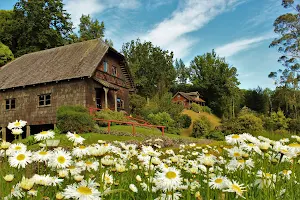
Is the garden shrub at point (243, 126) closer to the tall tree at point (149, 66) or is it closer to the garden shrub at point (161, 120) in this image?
the garden shrub at point (161, 120)

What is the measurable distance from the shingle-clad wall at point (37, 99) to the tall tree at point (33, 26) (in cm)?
1417

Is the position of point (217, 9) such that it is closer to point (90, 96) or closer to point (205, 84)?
point (90, 96)

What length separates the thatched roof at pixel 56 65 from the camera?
72.7 feet

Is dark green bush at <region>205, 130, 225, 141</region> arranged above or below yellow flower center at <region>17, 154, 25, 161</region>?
below

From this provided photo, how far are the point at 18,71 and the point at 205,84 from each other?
3445cm

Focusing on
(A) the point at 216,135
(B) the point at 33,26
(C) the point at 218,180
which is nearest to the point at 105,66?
(A) the point at 216,135

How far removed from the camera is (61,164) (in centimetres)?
191

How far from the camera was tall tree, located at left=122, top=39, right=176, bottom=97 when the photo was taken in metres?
45.1

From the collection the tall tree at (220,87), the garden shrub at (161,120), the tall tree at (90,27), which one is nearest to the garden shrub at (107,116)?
the garden shrub at (161,120)

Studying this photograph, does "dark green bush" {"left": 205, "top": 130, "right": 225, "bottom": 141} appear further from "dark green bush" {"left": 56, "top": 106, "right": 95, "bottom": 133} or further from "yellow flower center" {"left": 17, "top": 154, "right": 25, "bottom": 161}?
"yellow flower center" {"left": 17, "top": 154, "right": 25, "bottom": 161}

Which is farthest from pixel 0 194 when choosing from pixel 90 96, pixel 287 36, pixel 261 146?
pixel 287 36

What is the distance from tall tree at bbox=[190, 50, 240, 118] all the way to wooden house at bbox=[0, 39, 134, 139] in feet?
83.3

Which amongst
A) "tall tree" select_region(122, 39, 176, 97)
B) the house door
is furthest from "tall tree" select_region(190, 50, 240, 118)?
the house door

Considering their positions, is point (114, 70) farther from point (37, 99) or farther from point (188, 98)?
point (188, 98)
